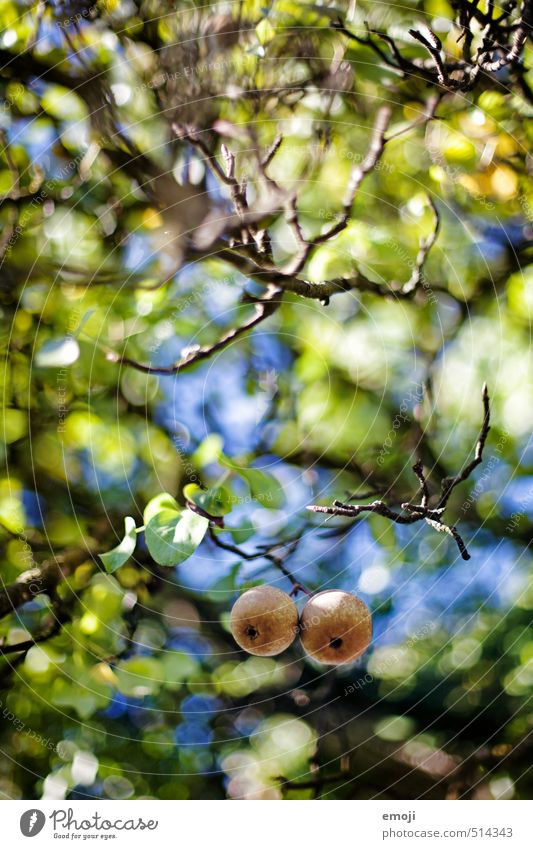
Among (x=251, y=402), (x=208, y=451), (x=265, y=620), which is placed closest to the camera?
(x=265, y=620)

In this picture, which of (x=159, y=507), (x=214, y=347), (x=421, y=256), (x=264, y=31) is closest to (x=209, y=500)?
(x=159, y=507)

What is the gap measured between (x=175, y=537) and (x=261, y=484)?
0.13 meters

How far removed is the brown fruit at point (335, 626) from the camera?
2.82 ft

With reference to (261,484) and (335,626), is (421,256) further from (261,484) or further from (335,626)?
(335,626)

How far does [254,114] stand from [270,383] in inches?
14.3

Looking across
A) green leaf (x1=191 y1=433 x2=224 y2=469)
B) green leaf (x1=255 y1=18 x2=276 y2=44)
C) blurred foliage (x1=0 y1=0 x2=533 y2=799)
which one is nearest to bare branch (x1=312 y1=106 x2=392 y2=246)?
blurred foliage (x1=0 y1=0 x2=533 y2=799)

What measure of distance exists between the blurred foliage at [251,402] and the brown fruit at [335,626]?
17cm

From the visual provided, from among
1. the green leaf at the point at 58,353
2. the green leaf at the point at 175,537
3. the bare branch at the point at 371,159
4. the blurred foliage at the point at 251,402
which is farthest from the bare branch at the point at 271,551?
the bare branch at the point at 371,159

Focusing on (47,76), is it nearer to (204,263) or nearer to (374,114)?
(204,263)

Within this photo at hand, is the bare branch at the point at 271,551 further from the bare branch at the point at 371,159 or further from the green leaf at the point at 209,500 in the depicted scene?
the bare branch at the point at 371,159

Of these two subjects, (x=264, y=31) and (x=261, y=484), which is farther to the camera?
(x=264, y=31)

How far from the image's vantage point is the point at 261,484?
3.10ft

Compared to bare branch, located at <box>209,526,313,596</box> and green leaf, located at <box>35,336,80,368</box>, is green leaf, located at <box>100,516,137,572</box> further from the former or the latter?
green leaf, located at <box>35,336,80,368</box>

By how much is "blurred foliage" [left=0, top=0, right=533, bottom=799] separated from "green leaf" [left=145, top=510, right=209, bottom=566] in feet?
0.52
